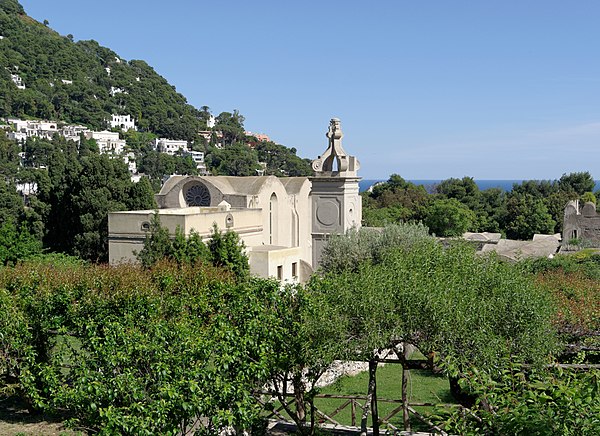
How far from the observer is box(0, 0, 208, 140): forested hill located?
14675 centimetres

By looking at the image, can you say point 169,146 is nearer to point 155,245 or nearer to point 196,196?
A: point 196,196

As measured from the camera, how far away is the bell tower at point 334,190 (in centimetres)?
3025

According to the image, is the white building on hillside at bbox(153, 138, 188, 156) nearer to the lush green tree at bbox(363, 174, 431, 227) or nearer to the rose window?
the lush green tree at bbox(363, 174, 431, 227)

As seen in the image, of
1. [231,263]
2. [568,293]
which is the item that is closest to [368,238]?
[231,263]

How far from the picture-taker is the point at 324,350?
11594mm

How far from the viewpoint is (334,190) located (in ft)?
99.5

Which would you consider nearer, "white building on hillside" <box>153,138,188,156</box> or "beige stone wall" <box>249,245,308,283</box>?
"beige stone wall" <box>249,245,308,283</box>

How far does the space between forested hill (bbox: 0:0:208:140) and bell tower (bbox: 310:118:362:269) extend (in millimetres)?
122065

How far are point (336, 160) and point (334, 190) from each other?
1.41m

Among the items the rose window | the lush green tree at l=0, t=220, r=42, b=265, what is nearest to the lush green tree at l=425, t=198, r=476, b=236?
the rose window

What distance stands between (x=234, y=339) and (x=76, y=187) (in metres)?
27.0

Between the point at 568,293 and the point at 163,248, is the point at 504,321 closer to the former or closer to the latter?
the point at 568,293

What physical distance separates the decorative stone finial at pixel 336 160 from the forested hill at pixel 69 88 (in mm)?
121916

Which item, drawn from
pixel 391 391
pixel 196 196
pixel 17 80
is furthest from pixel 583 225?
pixel 17 80
